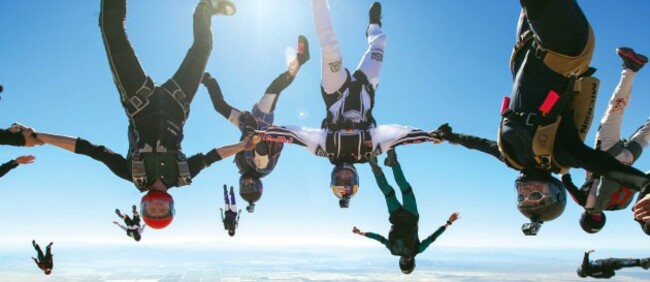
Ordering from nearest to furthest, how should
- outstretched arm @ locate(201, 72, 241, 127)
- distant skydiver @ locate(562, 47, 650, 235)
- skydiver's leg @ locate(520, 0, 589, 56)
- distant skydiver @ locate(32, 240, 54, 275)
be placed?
skydiver's leg @ locate(520, 0, 589, 56), distant skydiver @ locate(562, 47, 650, 235), outstretched arm @ locate(201, 72, 241, 127), distant skydiver @ locate(32, 240, 54, 275)

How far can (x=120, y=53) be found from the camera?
262 inches

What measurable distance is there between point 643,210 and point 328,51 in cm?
480

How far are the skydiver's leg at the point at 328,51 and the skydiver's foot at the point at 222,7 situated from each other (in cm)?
154

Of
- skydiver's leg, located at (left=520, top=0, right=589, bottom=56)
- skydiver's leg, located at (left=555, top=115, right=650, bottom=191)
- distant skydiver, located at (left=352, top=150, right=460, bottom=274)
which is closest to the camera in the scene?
skydiver's leg, located at (left=520, top=0, right=589, bottom=56)

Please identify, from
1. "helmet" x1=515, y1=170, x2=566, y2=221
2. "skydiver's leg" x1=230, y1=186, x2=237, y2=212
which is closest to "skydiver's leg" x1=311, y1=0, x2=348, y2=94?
"skydiver's leg" x1=230, y1=186, x2=237, y2=212

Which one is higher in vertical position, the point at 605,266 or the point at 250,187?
the point at 250,187

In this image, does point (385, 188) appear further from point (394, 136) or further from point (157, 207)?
point (157, 207)

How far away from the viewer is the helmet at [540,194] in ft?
17.1

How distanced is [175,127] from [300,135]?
2055 millimetres

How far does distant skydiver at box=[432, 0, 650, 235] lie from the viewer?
12.9 feet

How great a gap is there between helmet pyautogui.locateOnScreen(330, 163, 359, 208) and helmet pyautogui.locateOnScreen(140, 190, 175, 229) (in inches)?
106

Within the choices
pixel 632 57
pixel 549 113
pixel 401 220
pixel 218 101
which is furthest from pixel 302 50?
pixel 632 57

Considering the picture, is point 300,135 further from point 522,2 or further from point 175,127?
point 522,2

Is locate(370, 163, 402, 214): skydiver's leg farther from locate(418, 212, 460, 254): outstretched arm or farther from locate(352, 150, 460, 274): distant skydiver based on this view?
locate(418, 212, 460, 254): outstretched arm
